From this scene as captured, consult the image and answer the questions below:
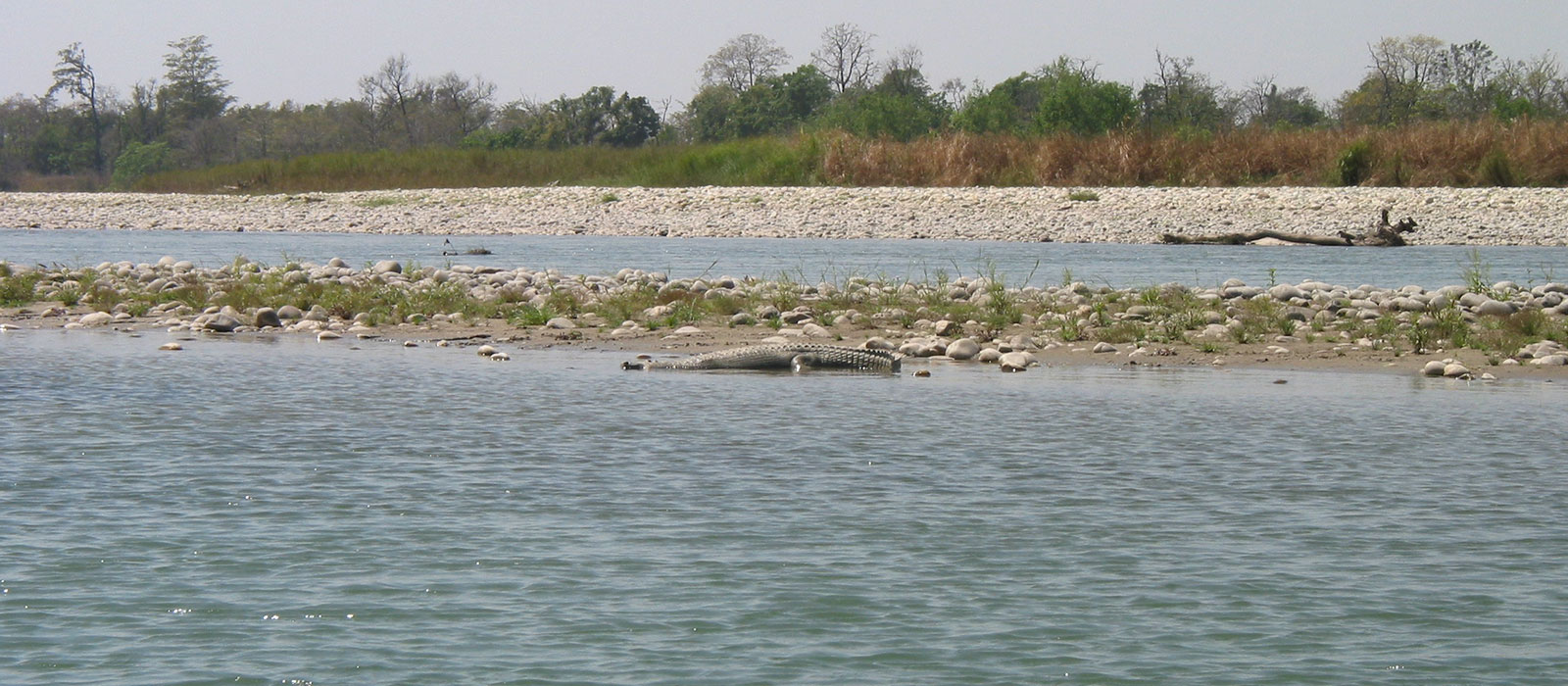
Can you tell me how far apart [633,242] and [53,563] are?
25.5 m

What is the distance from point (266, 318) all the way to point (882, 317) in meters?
5.79

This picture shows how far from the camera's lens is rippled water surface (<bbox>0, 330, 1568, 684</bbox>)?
4.41 meters

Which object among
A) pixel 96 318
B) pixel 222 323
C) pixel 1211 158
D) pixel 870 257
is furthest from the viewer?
pixel 1211 158

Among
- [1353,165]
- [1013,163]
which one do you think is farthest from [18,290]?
[1353,165]

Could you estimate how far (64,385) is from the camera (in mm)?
10305

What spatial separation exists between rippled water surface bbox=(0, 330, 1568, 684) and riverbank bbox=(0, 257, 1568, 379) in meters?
2.24

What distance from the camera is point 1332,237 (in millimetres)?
26453

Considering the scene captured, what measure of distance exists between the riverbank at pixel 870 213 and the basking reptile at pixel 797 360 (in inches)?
738

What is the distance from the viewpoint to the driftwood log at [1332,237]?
26.2m

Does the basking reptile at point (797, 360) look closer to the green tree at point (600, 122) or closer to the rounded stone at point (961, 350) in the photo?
the rounded stone at point (961, 350)

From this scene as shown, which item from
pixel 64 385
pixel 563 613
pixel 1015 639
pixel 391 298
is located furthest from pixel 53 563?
pixel 391 298

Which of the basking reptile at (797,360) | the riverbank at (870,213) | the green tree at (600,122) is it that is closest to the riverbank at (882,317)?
the basking reptile at (797,360)

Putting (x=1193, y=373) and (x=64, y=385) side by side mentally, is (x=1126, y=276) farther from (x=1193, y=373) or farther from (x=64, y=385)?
(x=64, y=385)

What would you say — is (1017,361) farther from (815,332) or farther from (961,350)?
(815,332)
